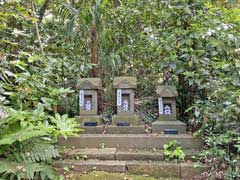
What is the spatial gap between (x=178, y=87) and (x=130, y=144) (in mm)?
1045

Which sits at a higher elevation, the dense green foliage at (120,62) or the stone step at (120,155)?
the dense green foliage at (120,62)

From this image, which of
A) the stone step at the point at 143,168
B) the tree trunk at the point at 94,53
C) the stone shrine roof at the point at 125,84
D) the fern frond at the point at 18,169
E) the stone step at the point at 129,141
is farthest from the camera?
the tree trunk at the point at 94,53

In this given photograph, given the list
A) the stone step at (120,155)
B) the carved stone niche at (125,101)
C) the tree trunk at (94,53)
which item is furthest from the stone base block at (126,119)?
the tree trunk at (94,53)

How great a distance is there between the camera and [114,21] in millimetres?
4027

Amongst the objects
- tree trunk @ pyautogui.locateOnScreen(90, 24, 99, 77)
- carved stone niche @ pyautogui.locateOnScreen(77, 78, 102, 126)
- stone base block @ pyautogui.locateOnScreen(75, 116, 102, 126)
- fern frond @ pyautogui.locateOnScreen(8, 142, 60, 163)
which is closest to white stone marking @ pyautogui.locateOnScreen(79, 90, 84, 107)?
carved stone niche @ pyautogui.locateOnScreen(77, 78, 102, 126)

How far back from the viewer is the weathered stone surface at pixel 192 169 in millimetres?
2734

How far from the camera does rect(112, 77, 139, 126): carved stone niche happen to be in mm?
3539

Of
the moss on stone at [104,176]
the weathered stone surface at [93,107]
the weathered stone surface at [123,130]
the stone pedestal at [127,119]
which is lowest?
the moss on stone at [104,176]

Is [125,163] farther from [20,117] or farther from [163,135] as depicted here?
[20,117]

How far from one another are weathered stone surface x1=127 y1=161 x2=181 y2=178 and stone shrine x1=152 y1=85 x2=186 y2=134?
2.11 feet

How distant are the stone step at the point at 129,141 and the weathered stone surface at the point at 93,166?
0.38 meters

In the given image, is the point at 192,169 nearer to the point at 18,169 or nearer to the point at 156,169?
the point at 156,169

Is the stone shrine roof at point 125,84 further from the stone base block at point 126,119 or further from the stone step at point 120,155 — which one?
the stone step at point 120,155

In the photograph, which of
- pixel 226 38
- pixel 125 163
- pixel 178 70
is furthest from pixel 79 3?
pixel 125 163
